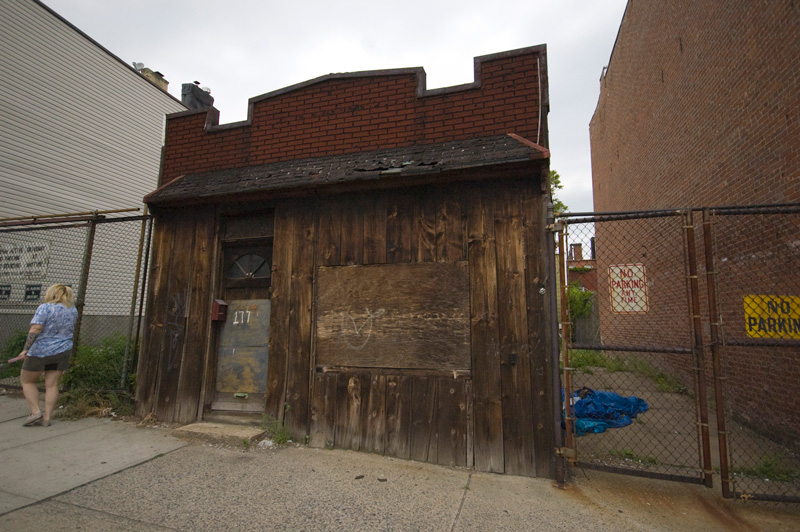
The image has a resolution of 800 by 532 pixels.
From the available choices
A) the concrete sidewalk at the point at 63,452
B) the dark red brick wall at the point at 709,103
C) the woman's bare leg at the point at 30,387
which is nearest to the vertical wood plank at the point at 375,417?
the concrete sidewalk at the point at 63,452

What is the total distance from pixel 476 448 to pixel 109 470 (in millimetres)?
3557

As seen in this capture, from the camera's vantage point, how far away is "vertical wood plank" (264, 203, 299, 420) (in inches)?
192

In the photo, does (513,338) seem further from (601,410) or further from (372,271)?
(601,410)

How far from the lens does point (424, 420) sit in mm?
4301

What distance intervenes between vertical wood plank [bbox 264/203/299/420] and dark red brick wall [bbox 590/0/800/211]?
636 centimetres

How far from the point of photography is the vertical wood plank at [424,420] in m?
4.25

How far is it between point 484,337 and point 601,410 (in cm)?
314

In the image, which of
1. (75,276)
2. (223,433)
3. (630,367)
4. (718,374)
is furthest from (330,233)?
(630,367)

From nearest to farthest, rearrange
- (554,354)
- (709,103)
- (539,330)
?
(554,354)
(539,330)
(709,103)

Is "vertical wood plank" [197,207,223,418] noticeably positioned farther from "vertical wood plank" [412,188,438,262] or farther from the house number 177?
"vertical wood plank" [412,188,438,262]

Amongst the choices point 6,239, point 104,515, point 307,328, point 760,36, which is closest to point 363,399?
point 307,328

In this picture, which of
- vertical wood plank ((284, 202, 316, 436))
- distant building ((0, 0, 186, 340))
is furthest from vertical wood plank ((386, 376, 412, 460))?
distant building ((0, 0, 186, 340))

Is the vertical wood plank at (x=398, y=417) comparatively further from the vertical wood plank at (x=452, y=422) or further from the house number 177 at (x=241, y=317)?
the house number 177 at (x=241, y=317)

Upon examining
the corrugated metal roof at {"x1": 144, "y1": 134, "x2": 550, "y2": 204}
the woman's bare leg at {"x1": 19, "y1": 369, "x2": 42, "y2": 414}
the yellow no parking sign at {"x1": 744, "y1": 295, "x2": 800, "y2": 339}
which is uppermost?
the corrugated metal roof at {"x1": 144, "y1": 134, "x2": 550, "y2": 204}
